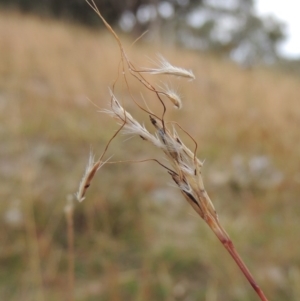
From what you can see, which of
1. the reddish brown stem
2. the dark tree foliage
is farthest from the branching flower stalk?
the dark tree foliage

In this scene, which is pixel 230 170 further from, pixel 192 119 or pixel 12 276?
pixel 12 276

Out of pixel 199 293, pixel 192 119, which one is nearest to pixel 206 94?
pixel 192 119

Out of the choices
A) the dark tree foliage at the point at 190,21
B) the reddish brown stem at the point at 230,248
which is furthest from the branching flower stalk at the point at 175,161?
the dark tree foliage at the point at 190,21

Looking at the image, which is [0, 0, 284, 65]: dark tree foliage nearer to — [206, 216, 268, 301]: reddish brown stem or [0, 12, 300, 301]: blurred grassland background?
[0, 12, 300, 301]: blurred grassland background

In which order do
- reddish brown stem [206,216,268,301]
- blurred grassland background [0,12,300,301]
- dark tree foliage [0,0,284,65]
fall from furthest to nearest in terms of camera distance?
1. dark tree foliage [0,0,284,65]
2. blurred grassland background [0,12,300,301]
3. reddish brown stem [206,216,268,301]

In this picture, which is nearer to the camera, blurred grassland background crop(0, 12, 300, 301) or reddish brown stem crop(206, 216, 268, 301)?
reddish brown stem crop(206, 216, 268, 301)

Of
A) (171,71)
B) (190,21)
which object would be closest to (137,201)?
(171,71)

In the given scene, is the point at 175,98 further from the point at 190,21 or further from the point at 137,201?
the point at 190,21

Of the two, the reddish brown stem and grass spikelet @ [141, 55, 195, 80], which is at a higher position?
grass spikelet @ [141, 55, 195, 80]
